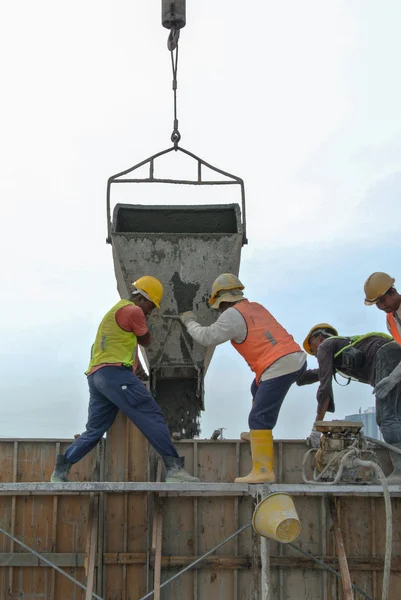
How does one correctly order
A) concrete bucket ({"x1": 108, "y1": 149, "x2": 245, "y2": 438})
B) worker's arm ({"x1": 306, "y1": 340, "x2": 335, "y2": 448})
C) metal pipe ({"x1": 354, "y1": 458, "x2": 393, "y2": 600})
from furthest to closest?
concrete bucket ({"x1": 108, "y1": 149, "x2": 245, "y2": 438}), worker's arm ({"x1": 306, "y1": 340, "x2": 335, "y2": 448}), metal pipe ({"x1": 354, "y1": 458, "x2": 393, "y2": 600})

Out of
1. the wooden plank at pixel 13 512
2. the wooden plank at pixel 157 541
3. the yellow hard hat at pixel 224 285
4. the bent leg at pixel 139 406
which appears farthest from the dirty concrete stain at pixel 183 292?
the wooden plank at pixel 13 512

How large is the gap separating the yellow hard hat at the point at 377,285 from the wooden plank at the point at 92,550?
311 cm

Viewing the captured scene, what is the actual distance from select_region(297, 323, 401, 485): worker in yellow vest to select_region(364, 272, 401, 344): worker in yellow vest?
13.9 inches

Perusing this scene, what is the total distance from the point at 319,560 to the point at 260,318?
2.54 m

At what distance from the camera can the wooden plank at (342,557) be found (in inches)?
242

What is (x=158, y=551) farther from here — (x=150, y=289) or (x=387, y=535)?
(x=150, y=289)

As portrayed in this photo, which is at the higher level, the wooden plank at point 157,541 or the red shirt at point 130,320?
the red shirt at point 130,320

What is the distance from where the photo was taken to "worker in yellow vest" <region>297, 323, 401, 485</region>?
21.3 feet

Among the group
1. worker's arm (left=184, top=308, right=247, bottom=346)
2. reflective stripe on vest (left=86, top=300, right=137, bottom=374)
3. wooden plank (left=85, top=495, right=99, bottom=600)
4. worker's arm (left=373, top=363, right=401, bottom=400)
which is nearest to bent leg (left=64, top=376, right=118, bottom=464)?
reflective stripe on vest (left=86, top=300, right=137, bottom=374)

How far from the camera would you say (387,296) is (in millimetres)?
6410

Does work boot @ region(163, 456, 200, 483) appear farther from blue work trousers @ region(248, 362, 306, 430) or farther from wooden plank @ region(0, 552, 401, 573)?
wooden plank @ region(0, 552, 401, 573)

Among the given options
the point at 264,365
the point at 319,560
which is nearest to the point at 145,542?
the point at 319,560

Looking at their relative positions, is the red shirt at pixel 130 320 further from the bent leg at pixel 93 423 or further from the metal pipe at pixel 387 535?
the metal pipe at pixel 387 535

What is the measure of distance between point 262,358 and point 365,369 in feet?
6.10
